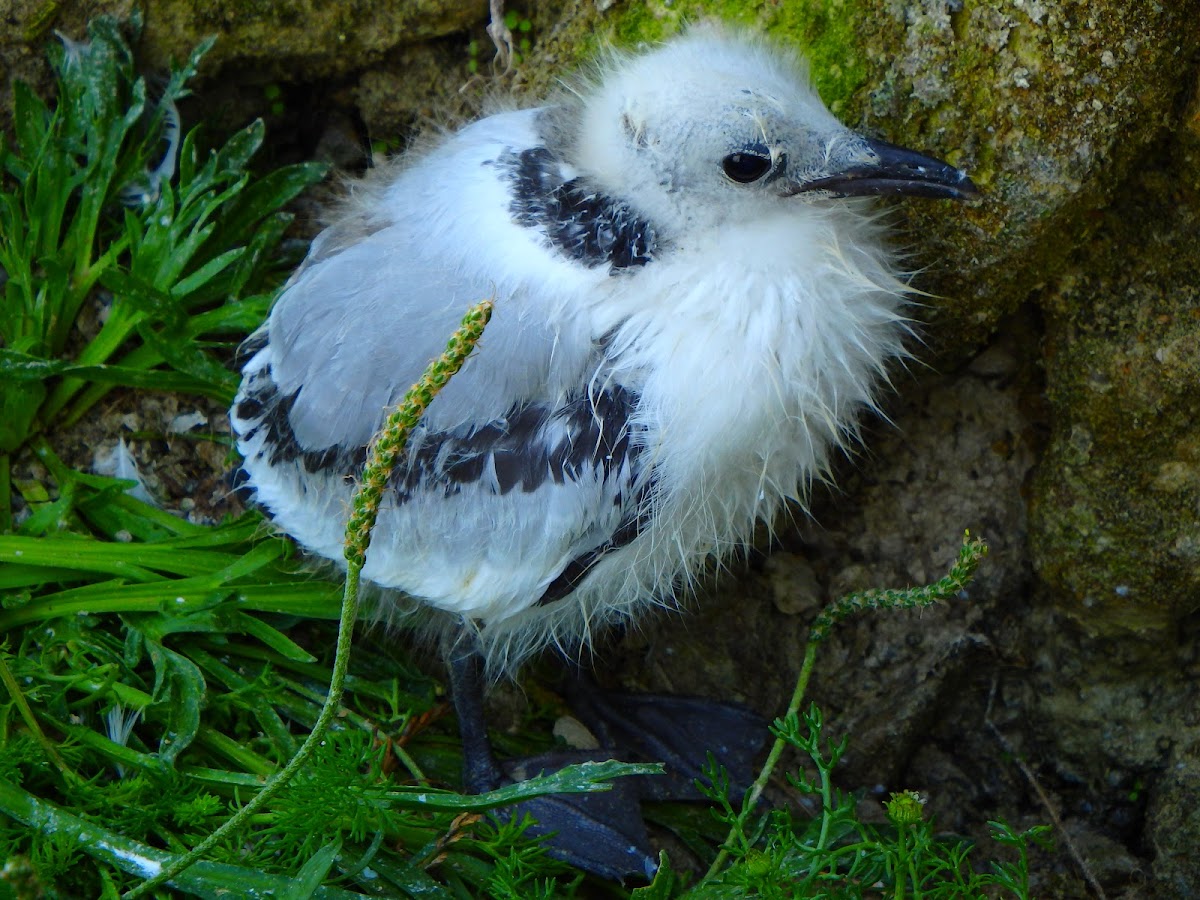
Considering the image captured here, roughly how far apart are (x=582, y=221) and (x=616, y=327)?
0.18m

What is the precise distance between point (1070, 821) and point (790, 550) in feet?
2.71

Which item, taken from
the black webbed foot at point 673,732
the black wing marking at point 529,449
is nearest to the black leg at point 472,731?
the black webbed foot at point 673,732

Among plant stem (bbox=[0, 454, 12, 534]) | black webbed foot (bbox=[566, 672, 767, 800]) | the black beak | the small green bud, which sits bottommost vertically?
black webbed foot (bbox=[566, 672, 767, 800])

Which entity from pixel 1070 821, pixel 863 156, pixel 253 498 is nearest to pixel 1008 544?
pixel 1070 821

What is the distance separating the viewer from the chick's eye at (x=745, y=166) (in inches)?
72.2

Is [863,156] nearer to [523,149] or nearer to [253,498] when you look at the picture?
[523,149]

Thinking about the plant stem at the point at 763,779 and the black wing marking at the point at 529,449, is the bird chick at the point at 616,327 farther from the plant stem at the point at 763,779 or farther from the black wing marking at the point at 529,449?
the plant stem at the point at 763,779

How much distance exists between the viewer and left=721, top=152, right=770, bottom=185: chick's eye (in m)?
1.83

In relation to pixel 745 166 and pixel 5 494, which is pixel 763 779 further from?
pixel 5 494

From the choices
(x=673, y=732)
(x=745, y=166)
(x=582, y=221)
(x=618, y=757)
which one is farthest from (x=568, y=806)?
(x=745, y=166)

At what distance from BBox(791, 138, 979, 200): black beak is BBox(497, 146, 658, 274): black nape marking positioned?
29 cm

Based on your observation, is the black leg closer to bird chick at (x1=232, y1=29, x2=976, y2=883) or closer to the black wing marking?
bird chick at (x1=232, y1=29, x2=976, y2=883)

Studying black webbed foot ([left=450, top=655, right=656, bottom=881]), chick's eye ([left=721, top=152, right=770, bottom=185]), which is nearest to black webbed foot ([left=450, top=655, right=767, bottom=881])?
black webbed foot ([left=450, top=655, right=656, bottom=881])

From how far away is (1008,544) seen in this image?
2.44 m
